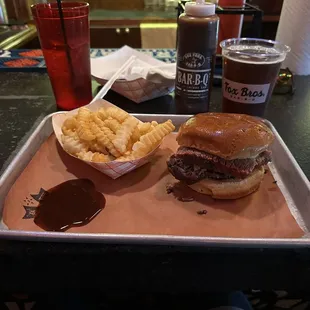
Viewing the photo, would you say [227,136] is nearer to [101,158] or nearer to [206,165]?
[206,165]

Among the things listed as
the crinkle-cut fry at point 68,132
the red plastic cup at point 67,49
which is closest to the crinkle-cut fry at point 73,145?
the crinkle-cut fry at point 68,132

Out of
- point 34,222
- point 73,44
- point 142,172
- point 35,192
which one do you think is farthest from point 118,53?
point 34,222

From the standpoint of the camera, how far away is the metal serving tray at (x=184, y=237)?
648mm

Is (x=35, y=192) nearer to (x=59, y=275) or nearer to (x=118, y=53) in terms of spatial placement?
(x=59, y=275)

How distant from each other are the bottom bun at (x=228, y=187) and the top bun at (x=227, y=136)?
7cm

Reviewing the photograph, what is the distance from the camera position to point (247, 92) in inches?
43.9

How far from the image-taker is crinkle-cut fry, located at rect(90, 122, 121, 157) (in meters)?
0.90

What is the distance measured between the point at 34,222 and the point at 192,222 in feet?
1.22

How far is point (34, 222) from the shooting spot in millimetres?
761

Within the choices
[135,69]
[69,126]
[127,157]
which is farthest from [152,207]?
[135,69]

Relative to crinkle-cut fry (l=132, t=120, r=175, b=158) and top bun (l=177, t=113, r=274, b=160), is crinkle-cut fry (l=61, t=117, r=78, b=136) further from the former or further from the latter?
top bun (l=177, t=113, r=274, b=160)

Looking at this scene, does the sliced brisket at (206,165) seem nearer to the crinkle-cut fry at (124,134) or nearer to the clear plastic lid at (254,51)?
the crinkle-cut fry at (124,134)

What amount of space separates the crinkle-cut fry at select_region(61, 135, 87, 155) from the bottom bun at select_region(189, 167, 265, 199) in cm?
35

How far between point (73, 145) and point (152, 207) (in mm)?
310
